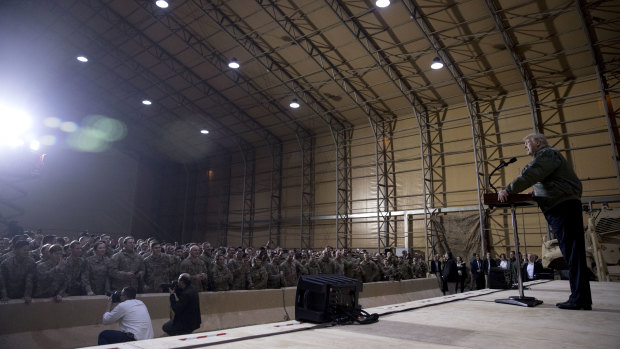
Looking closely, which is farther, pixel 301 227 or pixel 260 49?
pixel 301 227

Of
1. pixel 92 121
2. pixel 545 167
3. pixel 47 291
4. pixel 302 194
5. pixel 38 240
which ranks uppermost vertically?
pixel 92 121

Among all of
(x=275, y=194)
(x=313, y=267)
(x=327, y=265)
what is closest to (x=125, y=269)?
(x=313, y=267)

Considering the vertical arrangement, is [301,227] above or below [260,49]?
below

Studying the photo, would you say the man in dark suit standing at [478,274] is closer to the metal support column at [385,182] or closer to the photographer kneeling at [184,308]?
the metal support column at [385,182]

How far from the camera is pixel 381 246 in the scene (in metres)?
19.6

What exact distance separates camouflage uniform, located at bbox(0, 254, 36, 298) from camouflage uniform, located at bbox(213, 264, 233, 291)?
3.00m

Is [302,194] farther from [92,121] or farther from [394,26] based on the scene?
[92,121]

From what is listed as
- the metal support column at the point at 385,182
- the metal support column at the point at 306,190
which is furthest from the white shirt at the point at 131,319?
the metal support column at the point at 306,190

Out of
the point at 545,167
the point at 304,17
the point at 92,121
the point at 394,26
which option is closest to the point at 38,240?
the point at 545,167

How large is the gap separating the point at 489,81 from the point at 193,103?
16495 mm

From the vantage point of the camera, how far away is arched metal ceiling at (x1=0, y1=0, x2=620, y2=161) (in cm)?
1452

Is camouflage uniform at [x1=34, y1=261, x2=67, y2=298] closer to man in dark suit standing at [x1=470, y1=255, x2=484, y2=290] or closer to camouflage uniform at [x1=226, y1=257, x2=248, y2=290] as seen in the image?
camouflage uniform at [x1=226, y1=257, x2=248, y2=290]

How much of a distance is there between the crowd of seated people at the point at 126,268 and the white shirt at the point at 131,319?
0.99m

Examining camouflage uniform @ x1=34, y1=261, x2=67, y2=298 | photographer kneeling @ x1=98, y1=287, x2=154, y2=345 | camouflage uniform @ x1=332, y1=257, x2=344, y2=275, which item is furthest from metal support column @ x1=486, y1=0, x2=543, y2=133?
camouflage uniform @ x1=34, y1=261, x2=67, y2=298
